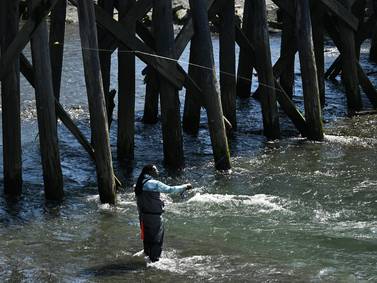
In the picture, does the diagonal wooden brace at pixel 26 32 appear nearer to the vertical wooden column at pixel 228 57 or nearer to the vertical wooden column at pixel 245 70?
the vertical wooden column at pixel 228 57

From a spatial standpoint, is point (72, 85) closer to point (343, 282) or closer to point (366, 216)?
point (366, 216)

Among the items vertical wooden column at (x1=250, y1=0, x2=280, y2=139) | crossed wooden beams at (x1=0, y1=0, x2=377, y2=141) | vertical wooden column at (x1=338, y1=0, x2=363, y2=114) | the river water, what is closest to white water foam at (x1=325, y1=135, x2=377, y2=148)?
the river water

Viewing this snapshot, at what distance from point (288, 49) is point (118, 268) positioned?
25.4ft

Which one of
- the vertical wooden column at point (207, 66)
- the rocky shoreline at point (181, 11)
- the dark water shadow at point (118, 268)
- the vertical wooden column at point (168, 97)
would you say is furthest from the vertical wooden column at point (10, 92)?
the rocky shoreline at point (181, 11)

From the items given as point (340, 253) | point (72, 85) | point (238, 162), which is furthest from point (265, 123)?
point (72, 85)

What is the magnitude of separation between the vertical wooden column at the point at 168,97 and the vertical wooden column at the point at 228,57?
7.28ft

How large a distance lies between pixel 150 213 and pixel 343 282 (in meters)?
2.14

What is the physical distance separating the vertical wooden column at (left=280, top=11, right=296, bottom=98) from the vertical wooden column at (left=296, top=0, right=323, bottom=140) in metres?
1.20

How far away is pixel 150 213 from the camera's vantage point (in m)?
8.87

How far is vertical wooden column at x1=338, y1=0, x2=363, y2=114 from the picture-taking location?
15.2 metres

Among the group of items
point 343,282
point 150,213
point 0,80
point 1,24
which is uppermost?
point 1,24

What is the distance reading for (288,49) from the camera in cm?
1542

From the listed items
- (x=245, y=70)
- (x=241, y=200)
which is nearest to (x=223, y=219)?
(x=241, y=200)

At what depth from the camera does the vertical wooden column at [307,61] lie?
13531mm
